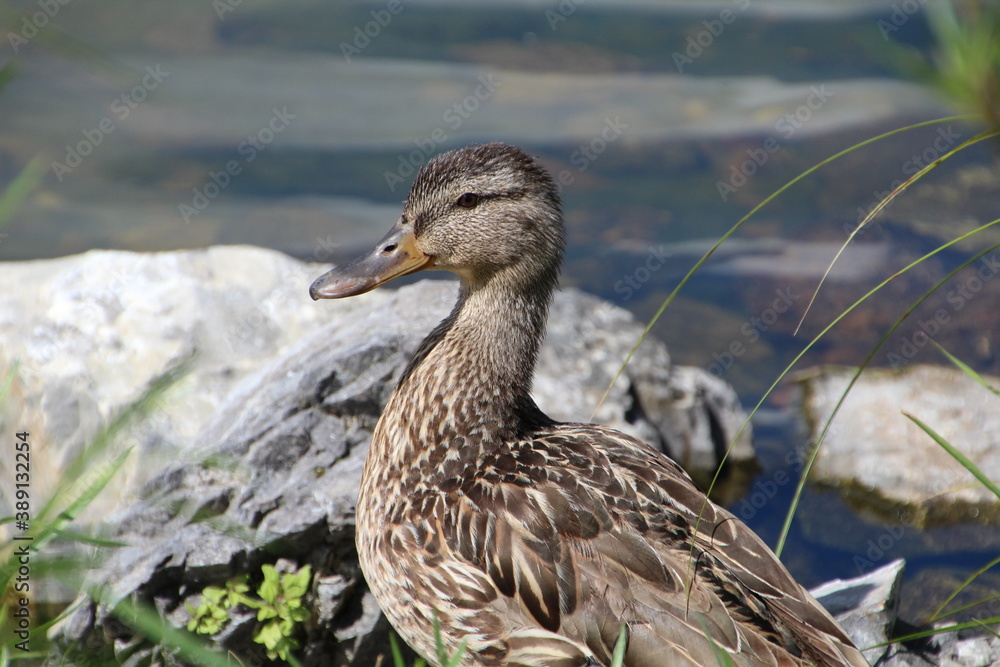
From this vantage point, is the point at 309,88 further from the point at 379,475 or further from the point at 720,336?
the point at 379,475

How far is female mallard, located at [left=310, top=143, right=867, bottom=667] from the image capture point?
305 centimetres

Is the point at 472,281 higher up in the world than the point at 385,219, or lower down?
higher up

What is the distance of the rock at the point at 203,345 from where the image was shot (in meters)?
4.95

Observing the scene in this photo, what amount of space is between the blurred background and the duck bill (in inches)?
140

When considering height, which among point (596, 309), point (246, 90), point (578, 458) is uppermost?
point (578, 458)

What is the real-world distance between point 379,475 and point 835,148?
6105 millimetres

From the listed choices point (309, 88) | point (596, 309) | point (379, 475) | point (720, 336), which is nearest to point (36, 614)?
point (379, 475)

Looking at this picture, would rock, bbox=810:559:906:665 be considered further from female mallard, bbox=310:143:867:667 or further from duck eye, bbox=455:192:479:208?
duck eye, bbox=455:192:479:208

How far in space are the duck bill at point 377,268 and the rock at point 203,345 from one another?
75 centimetres

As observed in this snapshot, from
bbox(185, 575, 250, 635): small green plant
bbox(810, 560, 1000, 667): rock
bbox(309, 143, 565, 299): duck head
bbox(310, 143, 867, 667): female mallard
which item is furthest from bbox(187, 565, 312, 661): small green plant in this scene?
bbox(810, 560, 1000, 667): rock

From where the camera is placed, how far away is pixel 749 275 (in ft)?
A: 25.0

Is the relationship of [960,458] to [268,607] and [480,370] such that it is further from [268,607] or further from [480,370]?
[268,607]

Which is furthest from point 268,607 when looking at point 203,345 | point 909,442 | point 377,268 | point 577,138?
point 577,138

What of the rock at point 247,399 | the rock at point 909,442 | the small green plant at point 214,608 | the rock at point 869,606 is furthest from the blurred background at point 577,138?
the small green plant at point 214,608
